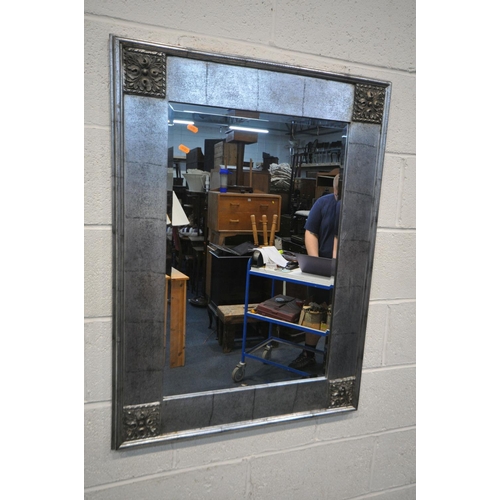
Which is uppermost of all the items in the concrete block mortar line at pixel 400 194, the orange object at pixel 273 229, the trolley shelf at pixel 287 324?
the concrete block mortar line at pixel 400 194

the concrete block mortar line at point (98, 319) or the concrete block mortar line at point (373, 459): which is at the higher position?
the concrete block mortar line at point (98, 319)

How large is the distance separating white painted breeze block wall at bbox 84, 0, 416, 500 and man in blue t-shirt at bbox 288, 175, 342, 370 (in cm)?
15

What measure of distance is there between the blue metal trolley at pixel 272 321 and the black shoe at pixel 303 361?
→ 1 cm

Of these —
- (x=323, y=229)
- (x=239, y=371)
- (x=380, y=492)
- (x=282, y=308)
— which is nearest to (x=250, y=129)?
(x=323, y=229)

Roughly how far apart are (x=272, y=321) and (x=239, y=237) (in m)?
0.23

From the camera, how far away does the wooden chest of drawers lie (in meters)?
0.93

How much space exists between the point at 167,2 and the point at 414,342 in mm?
1081

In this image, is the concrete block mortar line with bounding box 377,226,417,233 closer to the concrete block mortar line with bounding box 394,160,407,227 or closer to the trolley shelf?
the concrete block mortar line with bounding box 394,160,407,227

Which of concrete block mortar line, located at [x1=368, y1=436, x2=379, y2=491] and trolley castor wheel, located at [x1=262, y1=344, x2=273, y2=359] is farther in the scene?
concrete block mortar line, located at [x1=368, y1=436, x2=379, y2=491]

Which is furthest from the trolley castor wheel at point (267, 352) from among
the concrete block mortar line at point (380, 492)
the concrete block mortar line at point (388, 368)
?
the concrete block mortar line at point (380, 492)

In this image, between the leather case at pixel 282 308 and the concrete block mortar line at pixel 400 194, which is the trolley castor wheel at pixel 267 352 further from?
the concrete block mortar line at pixel 400 194

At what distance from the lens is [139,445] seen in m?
0.92

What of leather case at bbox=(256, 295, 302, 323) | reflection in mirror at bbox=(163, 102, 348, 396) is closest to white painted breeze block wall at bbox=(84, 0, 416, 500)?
reflection in mirror at bbox=(163, 102, 348, 396)

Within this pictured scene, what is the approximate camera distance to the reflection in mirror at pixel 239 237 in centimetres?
88
